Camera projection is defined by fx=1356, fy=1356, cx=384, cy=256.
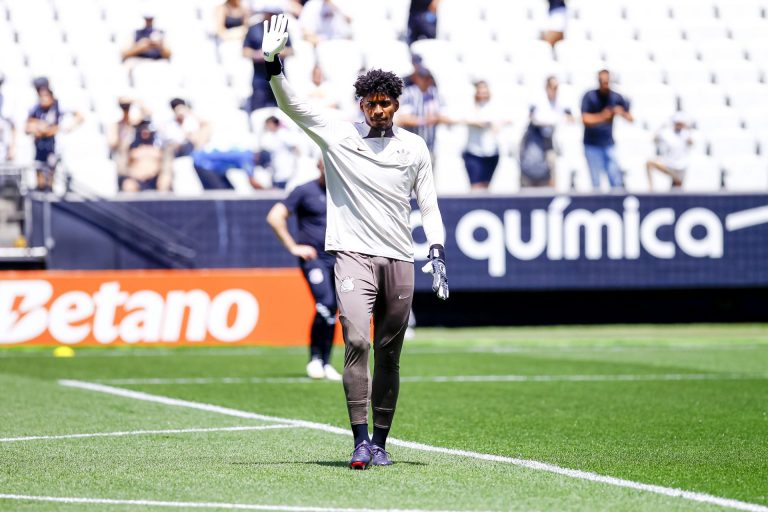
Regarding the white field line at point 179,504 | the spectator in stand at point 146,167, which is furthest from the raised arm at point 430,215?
the spectator in stand at point 146,167

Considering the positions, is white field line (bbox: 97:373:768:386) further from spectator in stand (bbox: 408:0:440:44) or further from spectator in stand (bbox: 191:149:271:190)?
spectator in stand (bbox: 408:0:440:44)

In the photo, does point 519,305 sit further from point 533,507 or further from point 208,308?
point 533,507

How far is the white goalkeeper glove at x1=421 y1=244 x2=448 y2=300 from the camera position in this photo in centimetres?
732

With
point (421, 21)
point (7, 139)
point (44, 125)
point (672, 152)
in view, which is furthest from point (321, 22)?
point (672, 152)

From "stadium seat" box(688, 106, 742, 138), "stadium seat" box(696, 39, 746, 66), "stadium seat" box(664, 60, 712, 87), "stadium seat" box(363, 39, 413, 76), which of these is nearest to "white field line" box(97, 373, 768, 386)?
"stadium seat" box(688, 106, 742, 138)

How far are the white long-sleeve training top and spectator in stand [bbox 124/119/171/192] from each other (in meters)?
13.6

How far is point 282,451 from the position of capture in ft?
26.1

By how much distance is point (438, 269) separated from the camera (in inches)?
291

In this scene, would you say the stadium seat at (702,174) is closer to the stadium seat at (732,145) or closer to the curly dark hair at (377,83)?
the stadium seat at (732,145)

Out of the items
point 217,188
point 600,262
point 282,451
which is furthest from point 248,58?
point 282,451

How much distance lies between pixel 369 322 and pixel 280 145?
44.6 feet

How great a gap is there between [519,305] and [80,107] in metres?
7.78

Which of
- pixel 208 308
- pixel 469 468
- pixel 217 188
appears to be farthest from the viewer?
pixel 217 188

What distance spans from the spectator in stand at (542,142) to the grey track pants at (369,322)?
14134mm
